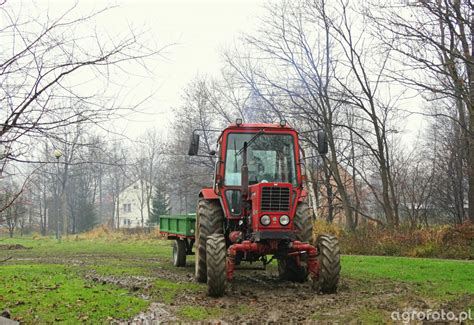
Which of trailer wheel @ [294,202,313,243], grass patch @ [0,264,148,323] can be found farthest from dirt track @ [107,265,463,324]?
trailer wheel @ [294,202,313,243]

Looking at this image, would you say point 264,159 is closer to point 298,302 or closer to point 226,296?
point 226,296

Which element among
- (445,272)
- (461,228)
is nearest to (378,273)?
(445,272)

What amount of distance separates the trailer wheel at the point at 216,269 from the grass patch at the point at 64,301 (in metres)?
1.18

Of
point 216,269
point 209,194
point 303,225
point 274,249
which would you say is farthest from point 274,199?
point 209,194

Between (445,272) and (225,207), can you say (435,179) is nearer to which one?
(445,272)

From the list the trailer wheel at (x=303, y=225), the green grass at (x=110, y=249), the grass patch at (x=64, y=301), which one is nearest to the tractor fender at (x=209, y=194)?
the trailer wheel at (x=303, y=225)

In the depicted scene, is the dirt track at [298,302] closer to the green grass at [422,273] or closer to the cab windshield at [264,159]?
the green grass at [422,273]

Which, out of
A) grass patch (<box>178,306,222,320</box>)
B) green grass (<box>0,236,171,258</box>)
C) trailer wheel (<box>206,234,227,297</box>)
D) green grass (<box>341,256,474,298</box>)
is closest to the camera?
grass patch (<box>178,306,222,320</box>)

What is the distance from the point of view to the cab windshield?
9.95 metres

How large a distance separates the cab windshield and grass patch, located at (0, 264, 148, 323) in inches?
123

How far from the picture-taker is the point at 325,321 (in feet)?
21.1

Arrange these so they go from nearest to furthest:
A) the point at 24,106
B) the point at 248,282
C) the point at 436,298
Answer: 1. the point at 24,106
2. the point at 436,298
3. the point at 248,282

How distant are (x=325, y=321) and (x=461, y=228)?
11.6 meters

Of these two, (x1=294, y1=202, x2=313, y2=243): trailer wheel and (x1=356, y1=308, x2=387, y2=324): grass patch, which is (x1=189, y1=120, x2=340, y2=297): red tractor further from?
(x1=356, y1=308, x2=387, y2=324): grass patch
